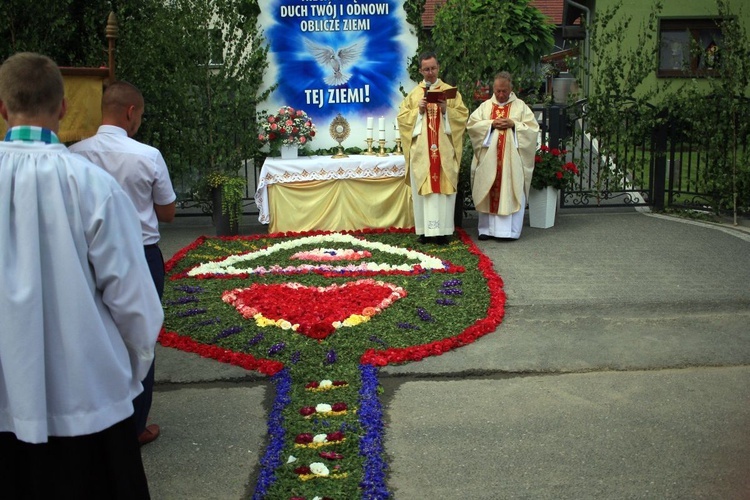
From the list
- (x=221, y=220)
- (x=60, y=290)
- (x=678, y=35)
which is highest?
(x=678, y=35)

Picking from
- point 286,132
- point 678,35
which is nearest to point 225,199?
point 286,132

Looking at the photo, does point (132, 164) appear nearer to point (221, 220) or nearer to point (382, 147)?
point (221, 220)

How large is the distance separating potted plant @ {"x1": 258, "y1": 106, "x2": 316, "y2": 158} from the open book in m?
2.16

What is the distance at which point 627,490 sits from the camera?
167 inches

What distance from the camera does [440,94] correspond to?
9.66 metres

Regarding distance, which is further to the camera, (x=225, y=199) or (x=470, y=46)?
(x=470, y=46)

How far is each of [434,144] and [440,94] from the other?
1.83 feet

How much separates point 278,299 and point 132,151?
3102mm

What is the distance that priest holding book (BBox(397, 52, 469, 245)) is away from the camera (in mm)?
9844

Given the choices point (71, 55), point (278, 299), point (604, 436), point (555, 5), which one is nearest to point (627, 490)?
point (604, 436)

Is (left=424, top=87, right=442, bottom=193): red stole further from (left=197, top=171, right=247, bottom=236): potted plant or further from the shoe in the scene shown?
the shoe

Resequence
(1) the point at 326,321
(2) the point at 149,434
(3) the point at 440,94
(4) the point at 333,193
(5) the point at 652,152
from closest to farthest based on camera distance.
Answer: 1. (2) the point at 149,434
2. (1) the point at 326,321
3. (3) the point at 440,94
4. (4) the point at 333,193
5. (5) the point at 652,152

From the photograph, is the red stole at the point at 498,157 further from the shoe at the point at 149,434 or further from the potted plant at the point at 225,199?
the shoe at the point at 149,434

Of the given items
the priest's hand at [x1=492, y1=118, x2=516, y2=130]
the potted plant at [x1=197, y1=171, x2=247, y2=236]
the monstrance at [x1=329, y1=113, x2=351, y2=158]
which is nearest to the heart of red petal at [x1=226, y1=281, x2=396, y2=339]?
the potted plant at [x1=197, y1=171, x2=247, y2=236]
